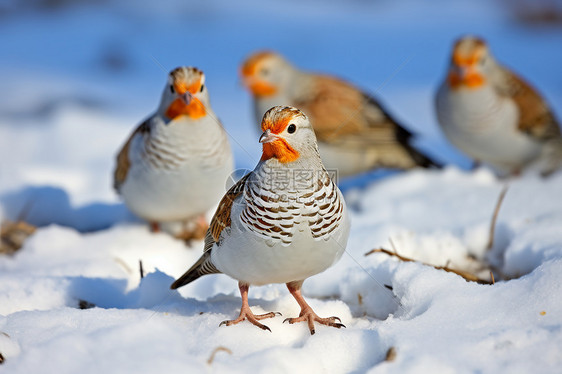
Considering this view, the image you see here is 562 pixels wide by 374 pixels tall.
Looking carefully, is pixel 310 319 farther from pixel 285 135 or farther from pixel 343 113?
pixel 343 113

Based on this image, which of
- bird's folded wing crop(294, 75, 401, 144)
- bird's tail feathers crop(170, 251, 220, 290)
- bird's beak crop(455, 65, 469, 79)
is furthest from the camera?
bird's folded wing crop(294, 75, 401, 144)

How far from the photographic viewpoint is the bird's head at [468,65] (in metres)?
5.31

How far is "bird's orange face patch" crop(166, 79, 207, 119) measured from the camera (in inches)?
145

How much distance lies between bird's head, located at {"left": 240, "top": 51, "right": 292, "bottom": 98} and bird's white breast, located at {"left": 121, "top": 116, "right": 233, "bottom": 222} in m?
1.78

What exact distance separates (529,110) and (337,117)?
5.20 ft

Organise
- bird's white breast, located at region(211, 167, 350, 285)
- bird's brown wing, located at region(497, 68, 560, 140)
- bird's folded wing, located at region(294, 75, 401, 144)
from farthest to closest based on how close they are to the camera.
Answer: bird's folded wing, located at region(294, 75, 401, 144)
bird's brown wing, located at region(497, 68, 560, 140)
bird's white breast, located at region(211, 167, 350, 285)

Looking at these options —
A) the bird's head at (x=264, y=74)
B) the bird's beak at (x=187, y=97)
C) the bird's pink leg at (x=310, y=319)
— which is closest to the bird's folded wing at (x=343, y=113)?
the bird's head at (x=264, y=74)

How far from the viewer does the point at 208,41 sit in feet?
34.6

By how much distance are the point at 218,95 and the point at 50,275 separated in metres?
5.32

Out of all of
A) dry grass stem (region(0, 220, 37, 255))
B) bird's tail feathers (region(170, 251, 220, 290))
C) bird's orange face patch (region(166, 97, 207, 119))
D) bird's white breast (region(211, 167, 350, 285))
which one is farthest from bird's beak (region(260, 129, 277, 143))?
dry grass stem (region(0, 220, 37, 255))

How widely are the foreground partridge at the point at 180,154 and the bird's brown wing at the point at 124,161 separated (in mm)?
14

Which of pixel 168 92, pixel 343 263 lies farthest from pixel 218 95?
pixel 343 263

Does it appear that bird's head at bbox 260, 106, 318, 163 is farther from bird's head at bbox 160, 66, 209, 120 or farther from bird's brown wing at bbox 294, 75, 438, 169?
bird's brown wing at bbox 294, 75, 438, 169

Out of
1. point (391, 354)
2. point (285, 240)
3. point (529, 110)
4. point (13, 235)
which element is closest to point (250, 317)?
point (285, 240)
